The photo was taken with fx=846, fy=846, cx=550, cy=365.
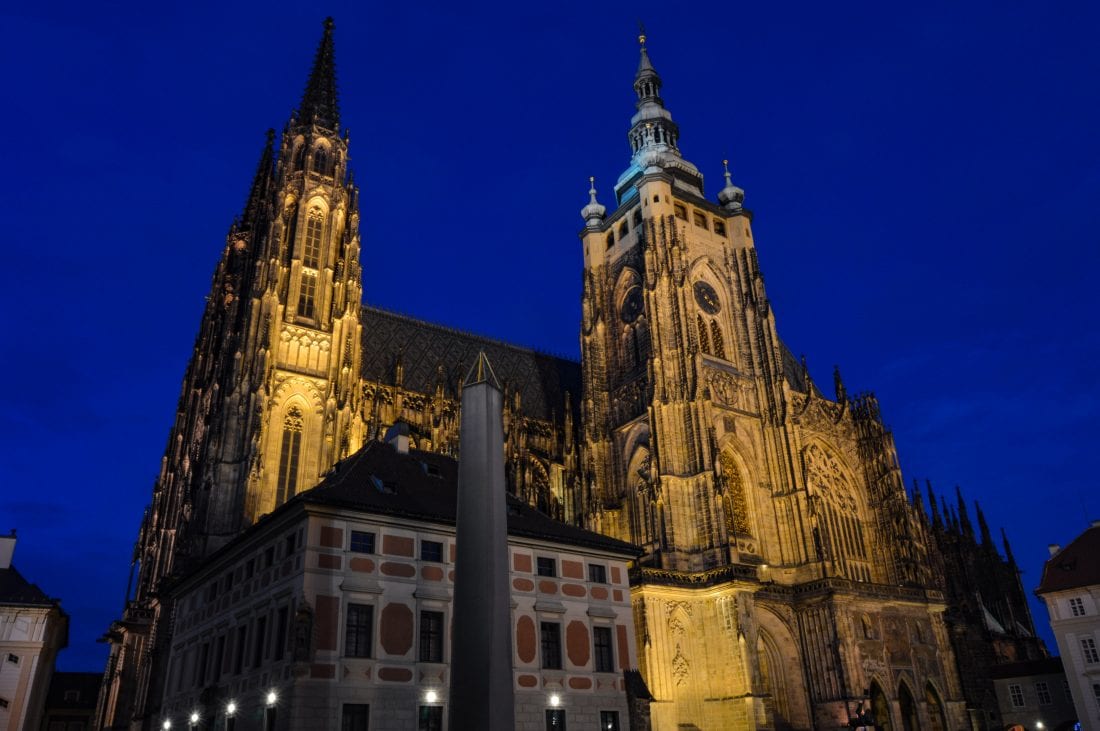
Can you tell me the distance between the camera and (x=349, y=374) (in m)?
46.8

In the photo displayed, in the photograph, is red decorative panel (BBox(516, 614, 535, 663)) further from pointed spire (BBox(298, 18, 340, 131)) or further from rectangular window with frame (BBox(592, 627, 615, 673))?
pointed spire (BBox(298, 18, 340, 131))

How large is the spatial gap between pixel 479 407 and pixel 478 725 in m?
6.62

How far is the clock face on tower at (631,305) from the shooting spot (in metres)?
56.1

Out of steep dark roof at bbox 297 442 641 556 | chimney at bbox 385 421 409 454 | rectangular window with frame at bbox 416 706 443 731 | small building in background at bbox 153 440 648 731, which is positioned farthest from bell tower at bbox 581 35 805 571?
rectangular window with frame at bbox 416 706 443 731

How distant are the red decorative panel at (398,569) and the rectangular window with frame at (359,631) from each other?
124cm

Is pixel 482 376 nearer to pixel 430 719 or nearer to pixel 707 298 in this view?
pixel 430 719

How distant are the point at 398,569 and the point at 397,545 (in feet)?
2.54

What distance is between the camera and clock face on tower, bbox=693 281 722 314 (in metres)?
55.0

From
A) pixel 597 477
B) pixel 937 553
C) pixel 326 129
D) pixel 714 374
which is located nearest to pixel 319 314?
pixel 326 129

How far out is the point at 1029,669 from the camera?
52719mm

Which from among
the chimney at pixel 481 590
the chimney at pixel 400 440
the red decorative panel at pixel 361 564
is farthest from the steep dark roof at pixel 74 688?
the chimney at pixel 481 590

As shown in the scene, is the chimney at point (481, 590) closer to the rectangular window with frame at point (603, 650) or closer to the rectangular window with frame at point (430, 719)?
the rectangular window with frame at point (430, 719)

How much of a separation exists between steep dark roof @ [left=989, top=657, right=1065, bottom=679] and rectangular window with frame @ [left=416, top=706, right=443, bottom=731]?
43.3 meters

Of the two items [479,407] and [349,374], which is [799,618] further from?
[479,407]
